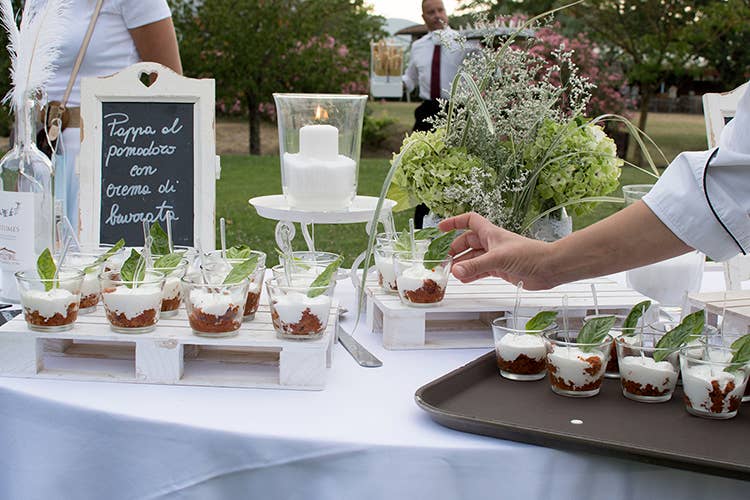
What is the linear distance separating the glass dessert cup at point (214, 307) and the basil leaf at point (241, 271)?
1cm

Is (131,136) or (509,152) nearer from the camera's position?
(509,152)

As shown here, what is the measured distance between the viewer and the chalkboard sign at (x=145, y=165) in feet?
7.48

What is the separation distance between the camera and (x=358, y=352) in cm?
165

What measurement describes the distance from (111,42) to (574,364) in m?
1.99

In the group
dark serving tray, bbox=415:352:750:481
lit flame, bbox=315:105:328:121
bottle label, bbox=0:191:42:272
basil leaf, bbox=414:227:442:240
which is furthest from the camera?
lit flame, bbox=315:105:328:121

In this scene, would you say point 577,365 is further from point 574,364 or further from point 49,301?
point 49,301

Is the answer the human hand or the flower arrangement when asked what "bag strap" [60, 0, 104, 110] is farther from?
the human hand

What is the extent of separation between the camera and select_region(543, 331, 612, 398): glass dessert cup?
4.60 ft

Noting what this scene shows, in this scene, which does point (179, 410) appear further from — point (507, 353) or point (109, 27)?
point (109, 27)

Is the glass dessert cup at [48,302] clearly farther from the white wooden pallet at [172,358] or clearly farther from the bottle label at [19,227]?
the bottle label at [19,227]

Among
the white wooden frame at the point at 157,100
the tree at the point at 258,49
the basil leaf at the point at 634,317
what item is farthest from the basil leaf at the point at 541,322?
the tree at the point at 258,49

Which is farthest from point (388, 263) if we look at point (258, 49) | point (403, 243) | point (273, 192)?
point (258, 49)

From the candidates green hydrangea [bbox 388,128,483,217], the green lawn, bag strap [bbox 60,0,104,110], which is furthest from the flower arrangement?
the green lawn

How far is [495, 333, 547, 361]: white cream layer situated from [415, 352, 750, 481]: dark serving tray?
5cm
